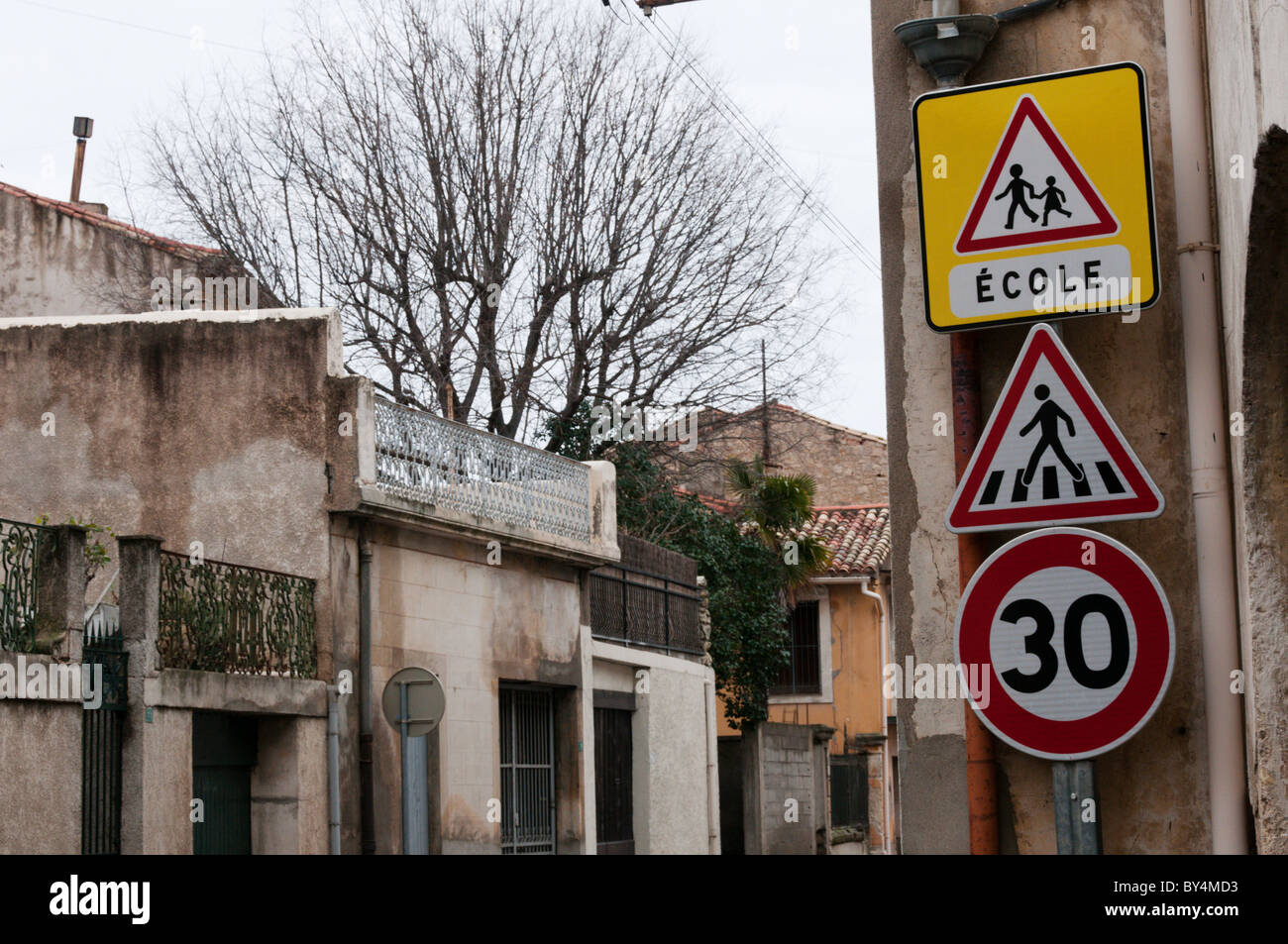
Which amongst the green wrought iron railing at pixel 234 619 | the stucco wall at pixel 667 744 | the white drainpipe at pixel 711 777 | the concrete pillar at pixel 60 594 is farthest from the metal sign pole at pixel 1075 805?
the white drainpipe at pixel 711 777

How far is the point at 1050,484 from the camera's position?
16.1ft

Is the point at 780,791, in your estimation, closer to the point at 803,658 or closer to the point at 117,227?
the point at 803,658

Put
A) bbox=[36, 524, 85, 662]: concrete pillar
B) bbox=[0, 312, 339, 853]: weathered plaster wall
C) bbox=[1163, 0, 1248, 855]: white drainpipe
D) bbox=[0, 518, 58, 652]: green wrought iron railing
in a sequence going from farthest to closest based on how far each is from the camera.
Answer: bbox=[0, 312, 339, 853]: weathered plaster wall < bbox=[36, 524, 85, 662]: concrete pillar < bbox=[0, 518, 58, 652]: green wrought iron railing < bbox=[1163, 0, 1248, 855]: white drainpipe

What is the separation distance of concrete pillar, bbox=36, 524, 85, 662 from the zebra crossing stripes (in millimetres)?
8166

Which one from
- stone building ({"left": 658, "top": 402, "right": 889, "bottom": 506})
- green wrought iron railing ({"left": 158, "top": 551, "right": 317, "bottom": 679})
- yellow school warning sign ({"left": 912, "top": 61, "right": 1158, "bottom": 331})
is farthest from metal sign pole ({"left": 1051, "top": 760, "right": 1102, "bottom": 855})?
stone building ({"left": 658, "top": 402, "right": 889, "bottom": 506})

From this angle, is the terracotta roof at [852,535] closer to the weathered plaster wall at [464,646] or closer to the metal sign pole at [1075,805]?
the weathered plaster wall at [464,646]

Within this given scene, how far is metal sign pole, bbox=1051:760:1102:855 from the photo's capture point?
4.64 m

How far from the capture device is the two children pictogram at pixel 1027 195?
17.0 feet

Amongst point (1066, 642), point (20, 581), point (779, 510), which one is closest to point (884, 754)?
point (779, 510)

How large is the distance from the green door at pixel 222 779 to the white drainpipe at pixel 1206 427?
9.60 m

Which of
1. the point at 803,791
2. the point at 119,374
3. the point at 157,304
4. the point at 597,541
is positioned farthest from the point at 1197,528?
the point at 803,791

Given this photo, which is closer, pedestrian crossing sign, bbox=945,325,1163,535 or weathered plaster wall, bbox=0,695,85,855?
pedestrian crossing sign, bbox=945,325,1163,535

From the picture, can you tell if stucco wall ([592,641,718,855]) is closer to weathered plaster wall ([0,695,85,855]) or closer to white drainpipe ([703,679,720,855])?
white drainpipe ([703,679,720,855])
